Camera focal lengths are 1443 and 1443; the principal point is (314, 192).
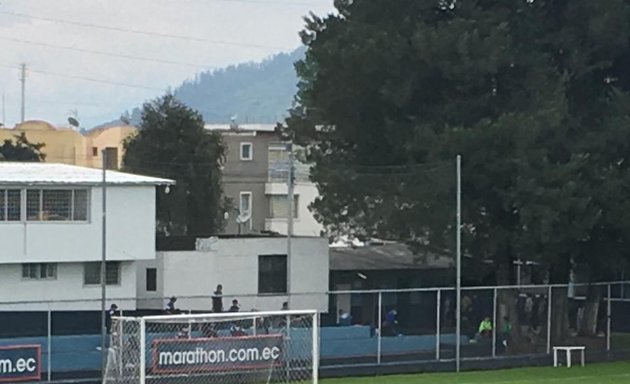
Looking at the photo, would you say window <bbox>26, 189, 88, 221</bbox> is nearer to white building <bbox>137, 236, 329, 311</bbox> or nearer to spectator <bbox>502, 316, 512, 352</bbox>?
white building <bbox>137, 236, 329, 311</bbox>

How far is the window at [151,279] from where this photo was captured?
4978 cm

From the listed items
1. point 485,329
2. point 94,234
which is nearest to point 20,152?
point 94,234

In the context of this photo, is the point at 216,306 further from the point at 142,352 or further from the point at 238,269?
the point at 142,352

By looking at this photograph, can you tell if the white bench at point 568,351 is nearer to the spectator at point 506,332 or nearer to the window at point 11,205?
the spectator at point 506,332

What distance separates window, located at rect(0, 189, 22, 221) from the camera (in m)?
45.0

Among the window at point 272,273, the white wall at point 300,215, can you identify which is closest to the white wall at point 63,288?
the window at point 272,273

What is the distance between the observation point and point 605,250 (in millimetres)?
44469

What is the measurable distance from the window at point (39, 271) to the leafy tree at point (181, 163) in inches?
872

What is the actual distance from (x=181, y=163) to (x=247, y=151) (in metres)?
17.0

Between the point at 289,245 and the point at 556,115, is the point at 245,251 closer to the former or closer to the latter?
the point at 289,245

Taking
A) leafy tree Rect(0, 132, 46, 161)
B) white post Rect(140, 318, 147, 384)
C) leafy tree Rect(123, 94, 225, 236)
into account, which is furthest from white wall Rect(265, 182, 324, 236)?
white post Rect(140, 318, 147, 384)

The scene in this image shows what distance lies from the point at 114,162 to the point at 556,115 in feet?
150

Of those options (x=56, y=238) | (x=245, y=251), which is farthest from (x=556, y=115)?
(x=56, y=238)

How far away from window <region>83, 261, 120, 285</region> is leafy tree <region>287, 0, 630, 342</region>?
7.17 meters
